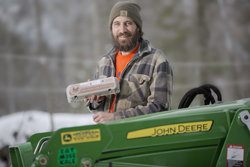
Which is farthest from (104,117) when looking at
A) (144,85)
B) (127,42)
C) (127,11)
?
(127,11)

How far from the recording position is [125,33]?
7.55 ft

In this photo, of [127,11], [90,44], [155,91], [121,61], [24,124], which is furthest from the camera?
[90,44]

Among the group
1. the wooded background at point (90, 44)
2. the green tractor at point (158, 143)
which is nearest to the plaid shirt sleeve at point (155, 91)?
the green tractor at point (158, 143)

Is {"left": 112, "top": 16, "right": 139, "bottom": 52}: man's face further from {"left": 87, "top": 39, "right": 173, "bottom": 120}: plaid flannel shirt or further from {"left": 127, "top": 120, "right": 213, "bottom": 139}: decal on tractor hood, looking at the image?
{"left": 127, "top": 120, "right": 213, "bottom": 139}: decal on tractor hood

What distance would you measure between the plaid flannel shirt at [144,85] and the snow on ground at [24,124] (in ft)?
6.34

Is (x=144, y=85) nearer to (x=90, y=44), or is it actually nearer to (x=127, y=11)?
(x=127, y=11)

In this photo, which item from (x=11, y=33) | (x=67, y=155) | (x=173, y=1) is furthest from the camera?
(x=173, y=1)

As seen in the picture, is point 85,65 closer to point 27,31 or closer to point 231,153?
point 27,31

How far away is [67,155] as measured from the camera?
4.71 ft

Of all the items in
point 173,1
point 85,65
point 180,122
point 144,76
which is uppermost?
point 173,1

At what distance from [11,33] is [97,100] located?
2.33 meters

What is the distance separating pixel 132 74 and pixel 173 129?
2.57 feet

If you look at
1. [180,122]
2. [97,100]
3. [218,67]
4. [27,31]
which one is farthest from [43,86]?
[180,122]

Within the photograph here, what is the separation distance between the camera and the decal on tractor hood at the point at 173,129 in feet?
4.85
